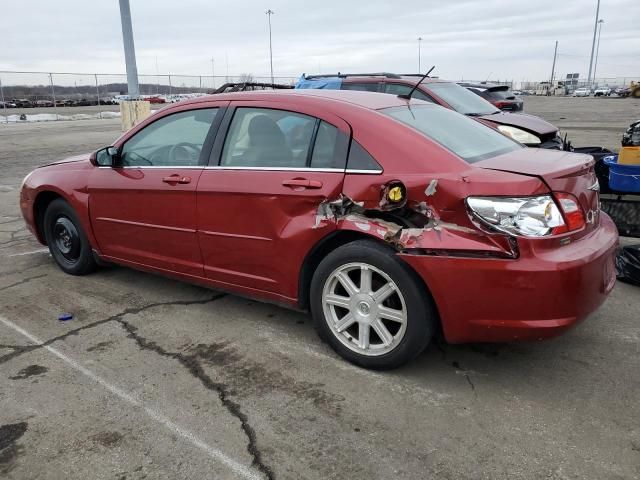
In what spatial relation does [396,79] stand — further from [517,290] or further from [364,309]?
[517,290]

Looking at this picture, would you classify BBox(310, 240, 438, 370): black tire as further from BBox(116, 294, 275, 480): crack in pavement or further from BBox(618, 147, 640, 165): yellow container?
BBox(618, 147, 640, 165): yellow container

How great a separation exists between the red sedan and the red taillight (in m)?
0.01

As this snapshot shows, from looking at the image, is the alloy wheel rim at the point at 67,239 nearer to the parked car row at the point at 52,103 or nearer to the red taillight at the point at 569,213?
the red taillight at the point at 569,213

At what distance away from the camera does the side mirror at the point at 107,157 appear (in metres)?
4.43

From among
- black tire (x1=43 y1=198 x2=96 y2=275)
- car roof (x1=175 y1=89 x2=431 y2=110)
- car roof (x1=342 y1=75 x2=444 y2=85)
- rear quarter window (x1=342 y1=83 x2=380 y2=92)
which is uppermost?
car roof (x1=342 y1=75 x2=444 y2=85)

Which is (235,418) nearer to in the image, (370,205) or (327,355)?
(327,355)

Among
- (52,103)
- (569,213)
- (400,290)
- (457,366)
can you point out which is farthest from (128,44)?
(52,103)

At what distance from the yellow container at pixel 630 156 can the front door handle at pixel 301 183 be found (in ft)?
12.8

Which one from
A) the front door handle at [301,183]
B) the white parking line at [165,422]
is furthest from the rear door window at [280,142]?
the white parking line at [165,422]

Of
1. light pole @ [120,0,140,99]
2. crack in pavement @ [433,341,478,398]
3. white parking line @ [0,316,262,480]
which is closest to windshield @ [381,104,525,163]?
crack in pavement @ [433,341,478,398]

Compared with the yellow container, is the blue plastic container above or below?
below

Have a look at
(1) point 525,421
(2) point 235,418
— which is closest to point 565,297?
(1) point 525,421

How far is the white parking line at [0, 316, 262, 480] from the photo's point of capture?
244cm

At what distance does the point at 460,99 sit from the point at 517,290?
620 cm
